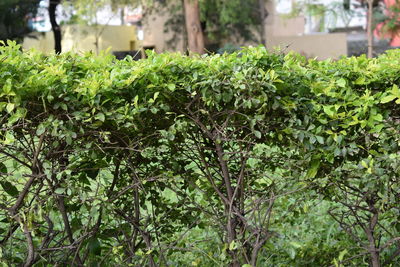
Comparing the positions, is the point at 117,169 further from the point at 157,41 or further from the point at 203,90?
the point at 157,41

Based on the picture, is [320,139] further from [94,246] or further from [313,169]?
[94,246]

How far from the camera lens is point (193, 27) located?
68.6 feet

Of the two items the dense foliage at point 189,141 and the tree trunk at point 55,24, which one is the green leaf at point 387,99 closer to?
the dense foliage at point 189,141

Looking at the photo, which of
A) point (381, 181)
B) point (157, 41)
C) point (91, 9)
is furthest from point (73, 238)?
point (157, 41)

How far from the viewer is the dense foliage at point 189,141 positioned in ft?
10.8

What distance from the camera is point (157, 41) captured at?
30.3m

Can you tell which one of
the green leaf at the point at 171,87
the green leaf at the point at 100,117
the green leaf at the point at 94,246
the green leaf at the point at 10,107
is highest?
the green leaf at the point at 171,87

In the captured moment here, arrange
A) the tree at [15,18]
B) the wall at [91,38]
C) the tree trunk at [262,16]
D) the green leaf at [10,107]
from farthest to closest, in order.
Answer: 1. the tree trunk at [262,16]
2. the wall at [91,38]
3. the tree at [15,18]
4. the green leaf at [10,107]

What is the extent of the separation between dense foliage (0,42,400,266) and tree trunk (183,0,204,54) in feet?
55.8

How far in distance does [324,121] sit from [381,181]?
409 millimetres

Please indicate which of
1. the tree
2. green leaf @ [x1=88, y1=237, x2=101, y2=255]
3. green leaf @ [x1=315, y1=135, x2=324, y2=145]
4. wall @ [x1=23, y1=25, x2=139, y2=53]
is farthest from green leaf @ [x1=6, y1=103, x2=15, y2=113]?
wall @ [x1=23, y1=25, x2=139, y2=53]

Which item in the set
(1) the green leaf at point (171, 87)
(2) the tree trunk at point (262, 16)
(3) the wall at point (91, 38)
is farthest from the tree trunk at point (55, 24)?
(1) the green leaf at point (171, 87)

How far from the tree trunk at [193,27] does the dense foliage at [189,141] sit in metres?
17.0

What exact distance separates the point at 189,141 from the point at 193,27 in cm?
1758
